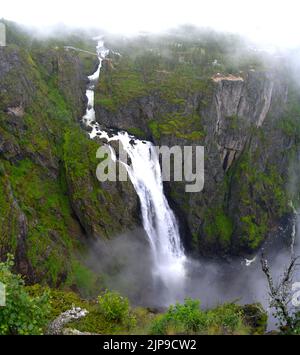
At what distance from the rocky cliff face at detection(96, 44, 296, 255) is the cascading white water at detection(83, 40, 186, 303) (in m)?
3.21

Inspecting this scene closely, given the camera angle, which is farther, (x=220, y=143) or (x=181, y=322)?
(x=220, y=143)

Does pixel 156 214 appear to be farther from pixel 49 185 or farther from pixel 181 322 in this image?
pixel 181 322

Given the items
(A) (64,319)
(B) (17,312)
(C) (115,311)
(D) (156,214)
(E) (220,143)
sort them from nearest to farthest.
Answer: (B) (17,312) → (A) (64,319) → (C) (115,311) → (D) (156,214) → (E) (220,143)

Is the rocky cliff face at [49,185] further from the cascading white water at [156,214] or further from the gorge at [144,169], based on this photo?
the cascading white water at [156,214]

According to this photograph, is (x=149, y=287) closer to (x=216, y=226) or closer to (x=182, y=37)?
(x=216, y=226)

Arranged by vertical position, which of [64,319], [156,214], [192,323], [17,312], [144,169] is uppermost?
[17,312]

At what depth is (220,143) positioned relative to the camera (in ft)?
186

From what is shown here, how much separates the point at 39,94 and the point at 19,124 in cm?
630

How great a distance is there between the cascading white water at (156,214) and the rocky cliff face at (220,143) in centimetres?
321

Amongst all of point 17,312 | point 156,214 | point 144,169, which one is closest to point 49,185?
point 144,169

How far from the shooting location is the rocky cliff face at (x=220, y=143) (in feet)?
170

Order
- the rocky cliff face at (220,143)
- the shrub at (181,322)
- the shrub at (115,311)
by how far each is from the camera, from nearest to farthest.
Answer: the shrub at (181,322) → the shrub at (115,311) → the rocky cliff face at (220,143)

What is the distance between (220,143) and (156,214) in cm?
1699

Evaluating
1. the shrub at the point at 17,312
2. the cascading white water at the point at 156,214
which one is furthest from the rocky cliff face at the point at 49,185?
the shrub at the point at 17,312
